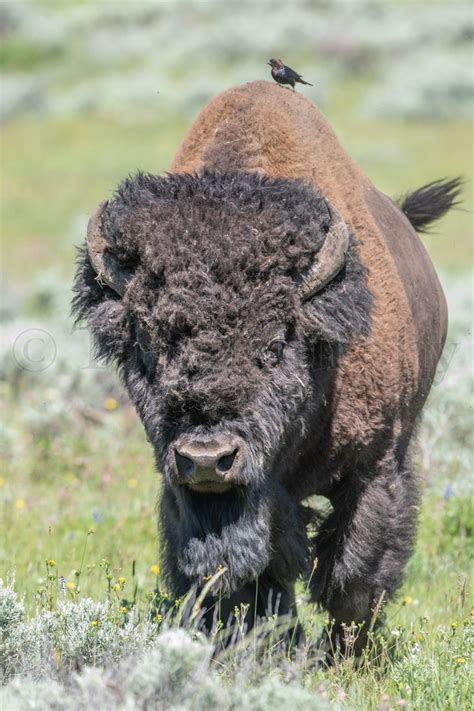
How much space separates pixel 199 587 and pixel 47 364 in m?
6.26

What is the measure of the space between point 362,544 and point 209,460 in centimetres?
141

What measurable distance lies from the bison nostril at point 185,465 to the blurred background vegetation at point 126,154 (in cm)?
122

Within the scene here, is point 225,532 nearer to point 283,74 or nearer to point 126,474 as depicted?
point 283,74

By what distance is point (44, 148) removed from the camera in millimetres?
30922

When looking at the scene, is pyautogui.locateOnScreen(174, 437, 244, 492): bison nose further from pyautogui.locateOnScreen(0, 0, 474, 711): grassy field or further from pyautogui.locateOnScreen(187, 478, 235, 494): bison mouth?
pyautogui.locateOnScreen(0, 0, 474, 711): grassy field

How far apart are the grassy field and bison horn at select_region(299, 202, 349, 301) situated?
129cm

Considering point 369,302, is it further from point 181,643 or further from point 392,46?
point 392,46

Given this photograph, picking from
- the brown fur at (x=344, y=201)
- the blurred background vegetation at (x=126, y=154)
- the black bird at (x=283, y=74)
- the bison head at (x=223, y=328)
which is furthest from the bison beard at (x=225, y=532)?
the black bird at (x=283, y=74)

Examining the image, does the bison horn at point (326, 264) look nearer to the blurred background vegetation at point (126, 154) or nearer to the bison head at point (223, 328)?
the bison head at point (223, 328)

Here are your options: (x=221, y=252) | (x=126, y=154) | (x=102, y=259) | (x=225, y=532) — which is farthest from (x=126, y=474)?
(x=126, y=154)

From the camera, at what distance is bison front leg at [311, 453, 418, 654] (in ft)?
15.6

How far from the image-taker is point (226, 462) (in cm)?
369

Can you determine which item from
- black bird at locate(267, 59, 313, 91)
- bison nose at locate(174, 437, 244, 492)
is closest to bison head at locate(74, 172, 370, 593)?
bison nose at locate(174, 437, 244, 492)

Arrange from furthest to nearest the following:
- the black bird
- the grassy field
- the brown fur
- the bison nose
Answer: the black bird
the brown fur
the bison nose
the grassy field
